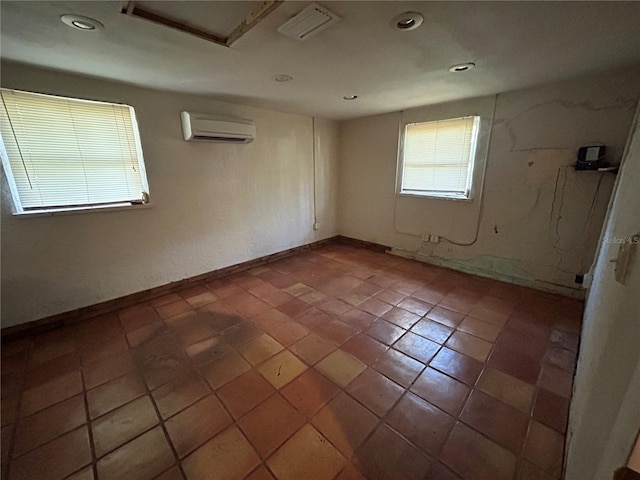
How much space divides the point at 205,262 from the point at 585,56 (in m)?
3.98

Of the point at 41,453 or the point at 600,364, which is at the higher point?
the point at 600,364

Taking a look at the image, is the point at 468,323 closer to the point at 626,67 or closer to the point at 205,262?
the point at 626,67

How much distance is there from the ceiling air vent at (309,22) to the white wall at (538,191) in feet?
7.94

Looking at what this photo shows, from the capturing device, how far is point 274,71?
2053mm

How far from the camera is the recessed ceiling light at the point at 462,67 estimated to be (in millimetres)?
1975

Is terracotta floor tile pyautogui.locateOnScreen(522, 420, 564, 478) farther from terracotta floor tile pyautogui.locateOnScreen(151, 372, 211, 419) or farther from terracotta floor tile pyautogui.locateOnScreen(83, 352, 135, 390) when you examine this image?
terracotta floor tile pyautogui.locateOnScreen(83, 352, 135, 390)

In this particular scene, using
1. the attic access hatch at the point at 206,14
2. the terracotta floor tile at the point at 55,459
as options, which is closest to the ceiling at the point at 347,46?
the attic access hatch at the point at 206,14

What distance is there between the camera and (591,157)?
2309 millimetres

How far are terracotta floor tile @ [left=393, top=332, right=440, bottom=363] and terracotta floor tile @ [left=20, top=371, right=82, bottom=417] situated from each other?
7.33ft

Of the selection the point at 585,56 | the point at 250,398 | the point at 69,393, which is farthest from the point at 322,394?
the point at 585,56

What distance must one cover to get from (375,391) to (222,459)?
905mm

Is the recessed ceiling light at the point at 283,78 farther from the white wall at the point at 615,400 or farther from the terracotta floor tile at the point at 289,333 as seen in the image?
the white wall at the point at 615,400

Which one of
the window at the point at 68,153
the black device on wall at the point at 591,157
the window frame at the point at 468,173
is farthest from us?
the window frame at the point at 468,173

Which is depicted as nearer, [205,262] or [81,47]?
[81,47]
